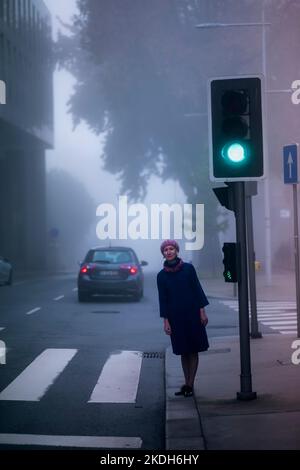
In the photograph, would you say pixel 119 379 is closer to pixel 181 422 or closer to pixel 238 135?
pixel 181 422

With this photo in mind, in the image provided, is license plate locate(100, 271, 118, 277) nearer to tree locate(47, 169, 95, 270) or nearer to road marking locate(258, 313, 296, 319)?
road marking locate(258, 313, 296, 319)

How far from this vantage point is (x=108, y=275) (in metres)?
22.9

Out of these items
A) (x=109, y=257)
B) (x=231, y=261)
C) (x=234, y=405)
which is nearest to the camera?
(x=234, y=405)

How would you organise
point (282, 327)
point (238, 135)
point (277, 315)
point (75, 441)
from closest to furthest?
point (75, 441) → point (238, 135) → point (282, 327) → point (277, 315)

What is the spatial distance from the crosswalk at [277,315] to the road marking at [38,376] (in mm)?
4583

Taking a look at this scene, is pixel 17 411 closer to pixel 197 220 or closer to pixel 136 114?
pixel 197 220

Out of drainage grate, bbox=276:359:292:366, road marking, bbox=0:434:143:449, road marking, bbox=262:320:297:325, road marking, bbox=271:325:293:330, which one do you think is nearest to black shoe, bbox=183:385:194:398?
road marking, bbox=0:434:143:449

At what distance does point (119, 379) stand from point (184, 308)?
1870 millimetres

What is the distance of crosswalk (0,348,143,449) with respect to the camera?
6582 millimetres

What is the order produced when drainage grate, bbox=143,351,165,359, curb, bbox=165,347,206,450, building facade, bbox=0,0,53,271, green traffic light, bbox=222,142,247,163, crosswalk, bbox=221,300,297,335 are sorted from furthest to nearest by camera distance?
1. building facade, bbox=0,0,53,271
2. crosswalk, bbox=221,300,297,335
3. drainage grate, bbox=143,351,165,359
4. green traffic light, bbox=222,142,247,163
5. curb, bbox=165,347,206,450

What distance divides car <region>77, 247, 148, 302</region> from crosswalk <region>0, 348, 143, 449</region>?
10143 millimetres

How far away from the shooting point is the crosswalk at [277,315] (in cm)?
1579

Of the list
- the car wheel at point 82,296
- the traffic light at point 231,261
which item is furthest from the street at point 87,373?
Result: the car wheel at point 82,296

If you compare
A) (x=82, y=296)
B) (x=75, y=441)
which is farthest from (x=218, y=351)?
(x=82, y=296)
